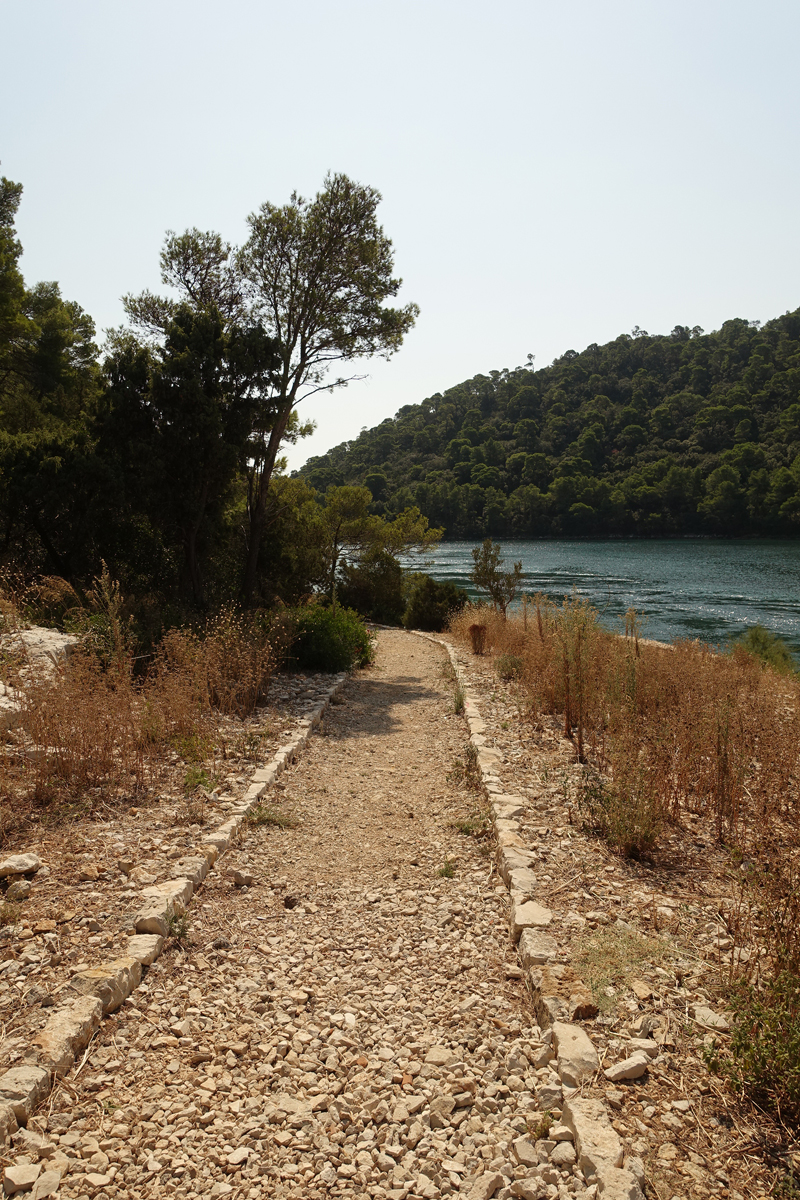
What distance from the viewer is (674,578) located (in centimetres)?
4478

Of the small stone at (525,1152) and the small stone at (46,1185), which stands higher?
the small stone at (46,1185)

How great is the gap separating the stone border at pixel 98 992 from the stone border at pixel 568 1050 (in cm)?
188

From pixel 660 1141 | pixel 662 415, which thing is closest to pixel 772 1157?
pixel 660 1141

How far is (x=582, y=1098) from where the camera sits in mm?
2529

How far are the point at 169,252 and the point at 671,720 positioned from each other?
14085 mm

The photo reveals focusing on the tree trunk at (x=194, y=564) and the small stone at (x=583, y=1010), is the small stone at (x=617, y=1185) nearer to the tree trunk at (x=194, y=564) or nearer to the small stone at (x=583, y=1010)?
the small stone at (x=583, y=1010)

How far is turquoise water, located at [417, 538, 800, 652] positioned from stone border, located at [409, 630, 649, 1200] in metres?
11.5

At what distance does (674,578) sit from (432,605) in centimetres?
2580

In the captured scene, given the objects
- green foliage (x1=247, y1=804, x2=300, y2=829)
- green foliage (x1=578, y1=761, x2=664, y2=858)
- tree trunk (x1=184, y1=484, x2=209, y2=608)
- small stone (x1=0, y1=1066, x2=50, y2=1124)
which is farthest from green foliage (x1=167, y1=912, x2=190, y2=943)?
tree trunk (x1=184, y1=484, x2=209, y2=608)

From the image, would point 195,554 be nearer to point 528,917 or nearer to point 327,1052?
point 528,917

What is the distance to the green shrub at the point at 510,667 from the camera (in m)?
11.4

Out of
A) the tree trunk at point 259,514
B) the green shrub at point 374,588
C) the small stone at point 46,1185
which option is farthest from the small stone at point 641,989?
the green shrub at point 374,588

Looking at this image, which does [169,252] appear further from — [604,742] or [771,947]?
[771,947]

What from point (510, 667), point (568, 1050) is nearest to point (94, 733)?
point (568, 1050)
